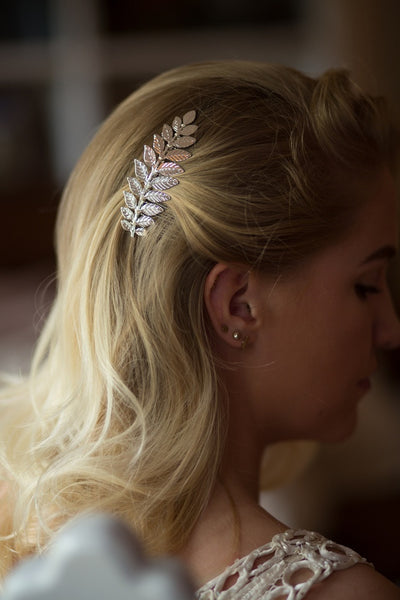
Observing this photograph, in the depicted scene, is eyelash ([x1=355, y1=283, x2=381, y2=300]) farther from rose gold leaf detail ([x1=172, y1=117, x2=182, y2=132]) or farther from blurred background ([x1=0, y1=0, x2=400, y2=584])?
blurred background ([x1=0, y1=0, x2=400, y2=584])

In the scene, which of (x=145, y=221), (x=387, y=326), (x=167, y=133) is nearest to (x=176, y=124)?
(x=167, y=133)

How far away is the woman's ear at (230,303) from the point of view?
835mm

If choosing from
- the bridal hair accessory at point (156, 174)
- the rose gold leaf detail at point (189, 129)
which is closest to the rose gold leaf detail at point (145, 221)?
the bridal hair accessory at point (156, 174)

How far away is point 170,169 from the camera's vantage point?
830mm

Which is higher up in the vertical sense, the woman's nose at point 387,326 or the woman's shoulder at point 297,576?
the woman's nose at point 387,326

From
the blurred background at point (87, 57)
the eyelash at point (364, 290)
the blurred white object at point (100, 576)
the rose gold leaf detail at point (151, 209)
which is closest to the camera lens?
the blurred white object at point (100, 576)

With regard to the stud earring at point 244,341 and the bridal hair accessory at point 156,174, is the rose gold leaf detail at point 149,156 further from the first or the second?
the stud earring at point 244,341

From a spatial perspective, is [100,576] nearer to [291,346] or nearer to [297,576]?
[297,576]

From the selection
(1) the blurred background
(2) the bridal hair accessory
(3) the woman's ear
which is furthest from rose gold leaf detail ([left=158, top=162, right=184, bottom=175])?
(1) the blurred background

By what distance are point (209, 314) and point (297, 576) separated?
0.28 metres

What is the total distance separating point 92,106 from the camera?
3.34 metres

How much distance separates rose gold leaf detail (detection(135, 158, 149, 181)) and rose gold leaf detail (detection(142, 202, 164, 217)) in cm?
A: 4

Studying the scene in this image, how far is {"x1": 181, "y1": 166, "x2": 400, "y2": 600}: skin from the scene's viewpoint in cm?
83

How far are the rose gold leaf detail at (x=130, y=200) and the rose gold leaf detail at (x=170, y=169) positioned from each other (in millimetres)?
41
